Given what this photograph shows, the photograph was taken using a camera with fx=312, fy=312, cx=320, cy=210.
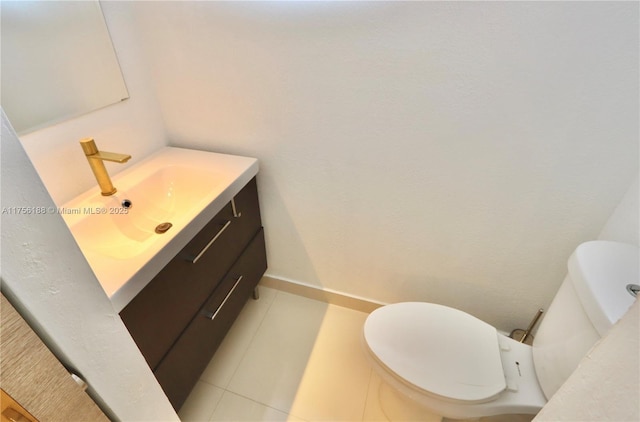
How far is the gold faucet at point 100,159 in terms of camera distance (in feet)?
3.09

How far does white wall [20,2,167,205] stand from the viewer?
0.93m

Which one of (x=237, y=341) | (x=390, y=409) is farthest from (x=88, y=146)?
(x=390, y=409)

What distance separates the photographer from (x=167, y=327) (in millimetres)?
940

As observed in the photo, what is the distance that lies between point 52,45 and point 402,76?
3.46 ft

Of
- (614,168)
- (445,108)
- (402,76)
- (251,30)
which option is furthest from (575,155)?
(251,30)

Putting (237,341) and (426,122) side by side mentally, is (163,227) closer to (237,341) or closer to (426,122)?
(237,341)

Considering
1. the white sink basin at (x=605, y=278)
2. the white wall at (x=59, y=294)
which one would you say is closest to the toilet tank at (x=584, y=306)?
the white sink basin at (x=605, y=278)

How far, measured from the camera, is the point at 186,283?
985 millimetres

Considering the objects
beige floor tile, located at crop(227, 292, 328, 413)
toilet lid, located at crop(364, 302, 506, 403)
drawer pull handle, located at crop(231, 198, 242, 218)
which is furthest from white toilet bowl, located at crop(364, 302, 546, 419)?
drawer pull handle, located at crop(231, 198, 242, 218)

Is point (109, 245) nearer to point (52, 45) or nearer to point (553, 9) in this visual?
point (52, 45)

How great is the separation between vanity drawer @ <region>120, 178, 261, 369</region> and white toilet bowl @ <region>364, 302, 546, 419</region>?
1.91 ft

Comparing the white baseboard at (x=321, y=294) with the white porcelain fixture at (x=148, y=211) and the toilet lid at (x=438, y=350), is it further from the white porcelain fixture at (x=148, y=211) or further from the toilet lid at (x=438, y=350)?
the white porcelain fixture at (x=148, y=211)

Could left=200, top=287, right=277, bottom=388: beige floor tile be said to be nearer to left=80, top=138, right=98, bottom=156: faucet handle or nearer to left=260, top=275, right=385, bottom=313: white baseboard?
left=260, top=275, right=385, bottom=313: white baseboard

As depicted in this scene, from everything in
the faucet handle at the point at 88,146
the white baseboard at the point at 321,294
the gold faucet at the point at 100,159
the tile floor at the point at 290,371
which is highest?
the faucet handle at the point at 88,146
